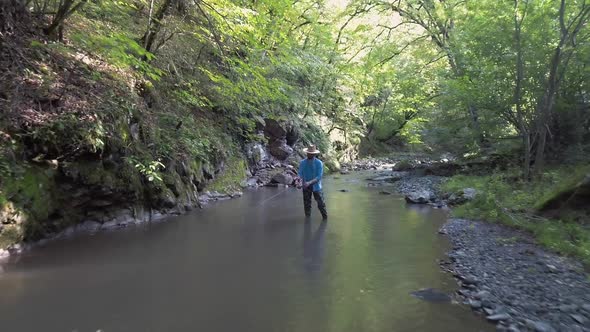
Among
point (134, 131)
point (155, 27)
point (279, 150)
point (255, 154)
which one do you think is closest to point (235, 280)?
point (134, 131)

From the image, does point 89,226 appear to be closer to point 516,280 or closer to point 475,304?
point 475,304

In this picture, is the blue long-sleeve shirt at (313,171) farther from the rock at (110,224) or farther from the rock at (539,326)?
the rock at (539,326)

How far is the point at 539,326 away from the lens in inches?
151

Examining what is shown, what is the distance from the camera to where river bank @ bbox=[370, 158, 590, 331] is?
403cm

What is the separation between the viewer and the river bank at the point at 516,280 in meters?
4.03

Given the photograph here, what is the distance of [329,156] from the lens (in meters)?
25.0

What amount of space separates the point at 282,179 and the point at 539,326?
13.4 meters

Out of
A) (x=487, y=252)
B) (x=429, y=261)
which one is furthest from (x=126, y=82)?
(x=487, y=252)

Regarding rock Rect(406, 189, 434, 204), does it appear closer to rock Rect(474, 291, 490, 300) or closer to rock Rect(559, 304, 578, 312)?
rock Rect(474, 291, 490, 300)

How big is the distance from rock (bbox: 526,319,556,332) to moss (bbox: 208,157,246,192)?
1067cm

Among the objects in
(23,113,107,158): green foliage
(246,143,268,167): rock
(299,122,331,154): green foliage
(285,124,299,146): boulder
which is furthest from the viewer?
(299,122,331,154): green foliage

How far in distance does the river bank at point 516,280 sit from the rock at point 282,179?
935 centimetres

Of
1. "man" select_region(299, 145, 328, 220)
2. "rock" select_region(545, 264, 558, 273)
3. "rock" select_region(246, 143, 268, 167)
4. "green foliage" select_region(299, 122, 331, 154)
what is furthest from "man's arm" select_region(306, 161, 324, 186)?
"green foliage" select_region(299, 122, 331, 154)

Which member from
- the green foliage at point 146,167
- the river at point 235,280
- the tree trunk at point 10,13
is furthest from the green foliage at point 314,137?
the tree trunk at point 10,13
